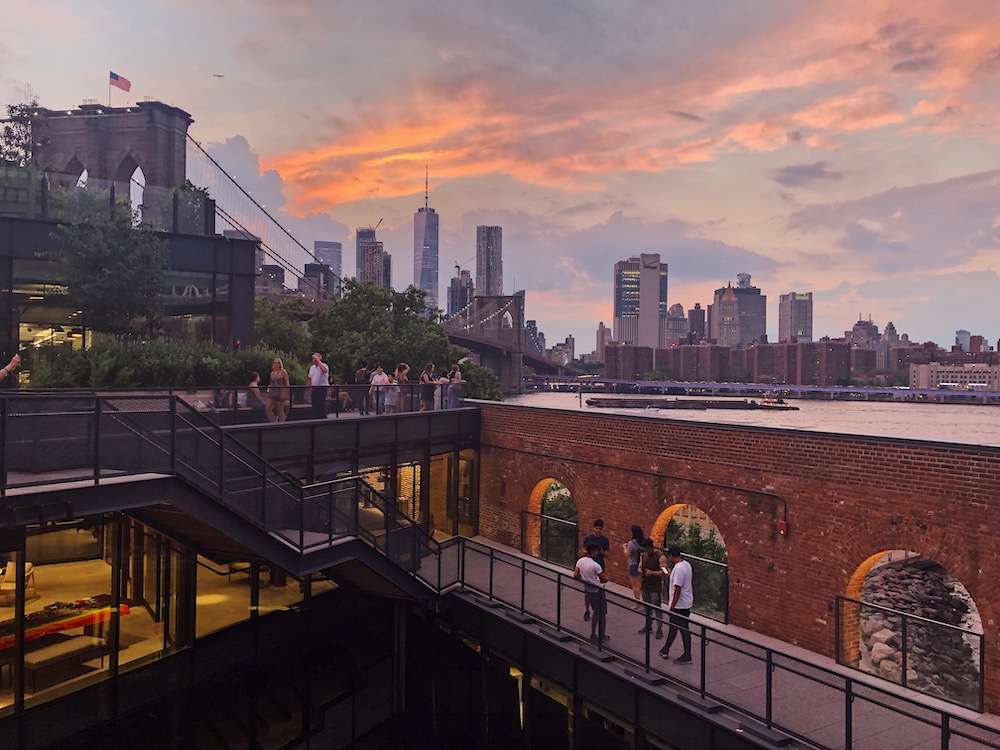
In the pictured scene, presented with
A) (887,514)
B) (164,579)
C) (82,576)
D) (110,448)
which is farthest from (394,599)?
(887,514)

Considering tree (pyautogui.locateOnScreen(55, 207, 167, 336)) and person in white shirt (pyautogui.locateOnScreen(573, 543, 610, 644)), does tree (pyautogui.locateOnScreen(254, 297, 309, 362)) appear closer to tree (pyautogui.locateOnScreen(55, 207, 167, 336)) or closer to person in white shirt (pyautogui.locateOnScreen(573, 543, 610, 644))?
tree (pyautogui.locateOnScreen(55, 207, 167, 336))

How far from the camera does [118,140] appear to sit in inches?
1623

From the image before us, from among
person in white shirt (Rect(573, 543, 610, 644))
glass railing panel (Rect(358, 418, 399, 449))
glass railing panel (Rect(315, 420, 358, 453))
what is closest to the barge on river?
glass railing panel (Rect(358, 418, 399, 449))

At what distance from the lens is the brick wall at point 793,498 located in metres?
11.2

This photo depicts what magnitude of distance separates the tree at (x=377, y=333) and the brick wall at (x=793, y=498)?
58.7ft

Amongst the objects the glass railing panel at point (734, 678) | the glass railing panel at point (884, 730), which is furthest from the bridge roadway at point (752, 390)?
the glass railing panel at point (884, 730)

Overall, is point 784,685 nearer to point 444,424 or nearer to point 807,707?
point 807,707

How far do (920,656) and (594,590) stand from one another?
6.10 metres

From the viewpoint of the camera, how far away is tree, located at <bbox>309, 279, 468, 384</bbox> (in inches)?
1380

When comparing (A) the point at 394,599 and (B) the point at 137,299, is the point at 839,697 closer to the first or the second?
(A) the point at 394,599

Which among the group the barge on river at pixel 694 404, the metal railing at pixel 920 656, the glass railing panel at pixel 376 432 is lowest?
the barge on river at pixel 694 404

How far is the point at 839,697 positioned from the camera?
383 inches

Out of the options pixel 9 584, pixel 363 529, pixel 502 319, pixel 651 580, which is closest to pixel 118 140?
pixel 363 529

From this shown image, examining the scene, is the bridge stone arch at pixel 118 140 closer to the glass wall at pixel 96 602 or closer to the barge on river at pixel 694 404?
the glass wall at pixel 96 602
